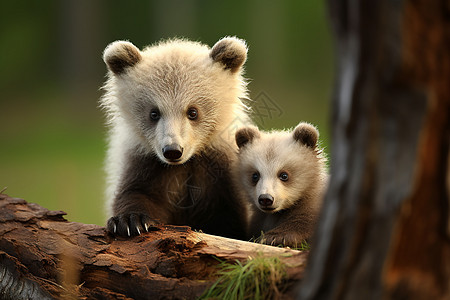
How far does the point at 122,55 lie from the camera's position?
389 centimetres

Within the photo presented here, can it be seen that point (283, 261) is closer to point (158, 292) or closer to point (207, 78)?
point (158, 292)

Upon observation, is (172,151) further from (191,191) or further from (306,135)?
(306,135)

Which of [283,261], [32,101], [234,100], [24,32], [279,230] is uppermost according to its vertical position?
[24,32]

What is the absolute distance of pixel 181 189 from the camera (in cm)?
397

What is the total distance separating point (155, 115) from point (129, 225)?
33.1 inches

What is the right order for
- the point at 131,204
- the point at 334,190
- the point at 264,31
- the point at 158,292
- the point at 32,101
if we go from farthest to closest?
the point at 32,101 < the point at 264,31 < the point at 131,204 < the point at 158,292 < the point at 334,190

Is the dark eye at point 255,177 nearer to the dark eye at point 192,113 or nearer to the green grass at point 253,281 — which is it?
the dark eye at point 192,113

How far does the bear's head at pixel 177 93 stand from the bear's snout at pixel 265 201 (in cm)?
56

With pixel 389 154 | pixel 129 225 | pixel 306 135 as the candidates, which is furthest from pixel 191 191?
pixel 389 154

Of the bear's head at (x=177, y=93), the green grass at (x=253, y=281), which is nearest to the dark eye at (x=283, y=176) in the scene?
the bear's head at (x=177, y=93)

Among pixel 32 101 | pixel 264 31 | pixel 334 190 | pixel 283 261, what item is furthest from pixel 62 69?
pixel 334 190

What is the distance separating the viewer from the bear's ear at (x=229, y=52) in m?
3.95

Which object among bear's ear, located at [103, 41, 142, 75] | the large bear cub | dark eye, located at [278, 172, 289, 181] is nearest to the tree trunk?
dark eye, located at [278, 172, 289, 181]

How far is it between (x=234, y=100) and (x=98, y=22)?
690 centimetres
